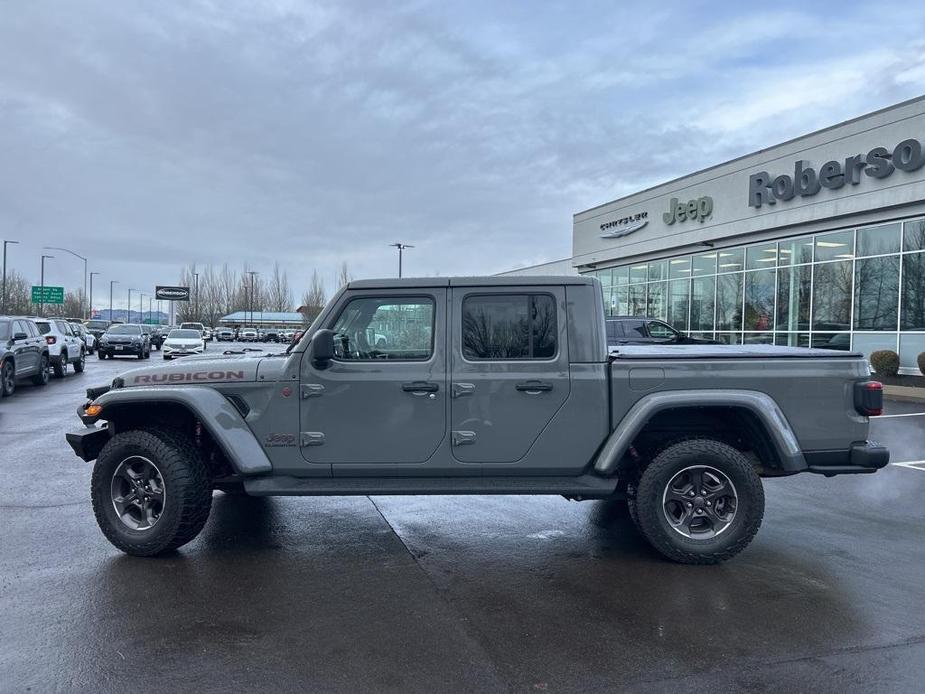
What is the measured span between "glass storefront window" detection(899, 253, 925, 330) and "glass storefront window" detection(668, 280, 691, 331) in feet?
32.2

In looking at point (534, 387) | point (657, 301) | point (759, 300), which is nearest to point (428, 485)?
point (534, 387)

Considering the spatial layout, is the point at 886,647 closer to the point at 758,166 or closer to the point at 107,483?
the point at 107,483

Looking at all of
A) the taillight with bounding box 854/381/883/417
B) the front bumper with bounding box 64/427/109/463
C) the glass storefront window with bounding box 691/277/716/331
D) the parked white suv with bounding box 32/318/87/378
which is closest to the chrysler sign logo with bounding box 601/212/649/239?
the glass storefront window with bounding box 691/277/716/331

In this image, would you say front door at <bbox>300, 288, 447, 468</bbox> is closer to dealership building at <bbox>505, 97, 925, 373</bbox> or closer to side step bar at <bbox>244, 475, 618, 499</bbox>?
side step bar at <bbox>244, 475, 618, 499</bbox>

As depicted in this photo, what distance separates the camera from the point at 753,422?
4.89 meters

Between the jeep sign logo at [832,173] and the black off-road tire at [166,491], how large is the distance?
2050 centimetres

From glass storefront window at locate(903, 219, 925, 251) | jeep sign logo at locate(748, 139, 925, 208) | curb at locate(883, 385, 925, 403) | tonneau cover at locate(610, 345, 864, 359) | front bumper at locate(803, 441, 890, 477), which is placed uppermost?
jeep sign logo at locate(748, 139, 925, 208)

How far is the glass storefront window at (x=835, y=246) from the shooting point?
834 inches

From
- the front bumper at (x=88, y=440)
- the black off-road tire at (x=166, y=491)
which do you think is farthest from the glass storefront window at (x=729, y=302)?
the front bumper at (x=88, y=440)

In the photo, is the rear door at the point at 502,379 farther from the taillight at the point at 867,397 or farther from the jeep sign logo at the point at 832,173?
the jeep sign logo at the point at 832,173

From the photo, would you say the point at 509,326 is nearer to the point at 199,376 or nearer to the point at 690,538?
the point at 690,538

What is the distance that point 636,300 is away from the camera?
32.4 metres

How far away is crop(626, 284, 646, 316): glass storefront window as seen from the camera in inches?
1252

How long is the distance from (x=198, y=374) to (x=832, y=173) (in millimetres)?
21901
